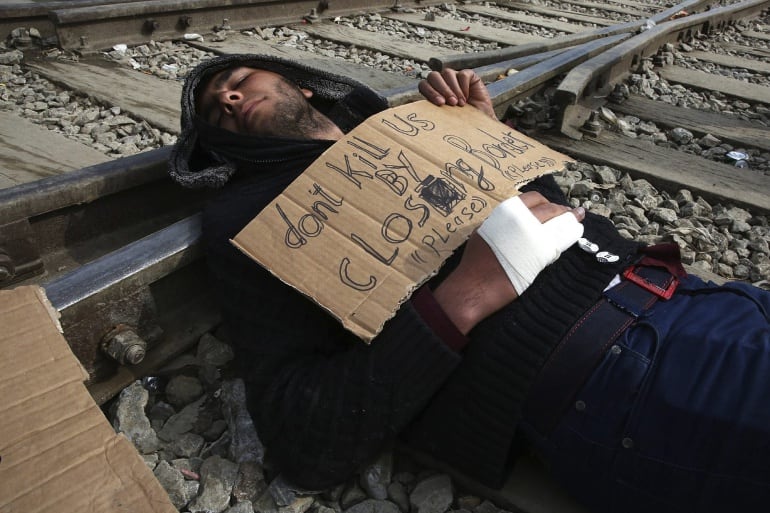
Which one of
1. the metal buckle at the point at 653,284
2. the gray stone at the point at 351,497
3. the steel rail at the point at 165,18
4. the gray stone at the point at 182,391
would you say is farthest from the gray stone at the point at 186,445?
the steel rail at the point at 165,18

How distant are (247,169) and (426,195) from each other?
0.71 metres

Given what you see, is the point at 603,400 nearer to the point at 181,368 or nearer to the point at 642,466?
the point at 642,466

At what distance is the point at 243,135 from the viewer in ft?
7.12

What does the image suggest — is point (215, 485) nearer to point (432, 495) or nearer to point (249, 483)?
point (249, 483)

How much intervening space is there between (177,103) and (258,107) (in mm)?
2288

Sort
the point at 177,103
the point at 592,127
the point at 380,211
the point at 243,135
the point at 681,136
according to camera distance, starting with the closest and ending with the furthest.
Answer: the point at 380,211
the point at 243,135
the point at 592,127
the point at 681,136
the point at 177,103

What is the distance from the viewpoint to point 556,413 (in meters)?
1.57

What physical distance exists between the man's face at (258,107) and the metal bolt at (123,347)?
876 mm

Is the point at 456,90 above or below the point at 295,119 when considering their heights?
above

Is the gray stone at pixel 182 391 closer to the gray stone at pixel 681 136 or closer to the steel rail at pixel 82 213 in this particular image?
the steel rail at pixel 82 213

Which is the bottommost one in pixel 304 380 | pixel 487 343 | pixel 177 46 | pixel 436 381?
pixel 177 46

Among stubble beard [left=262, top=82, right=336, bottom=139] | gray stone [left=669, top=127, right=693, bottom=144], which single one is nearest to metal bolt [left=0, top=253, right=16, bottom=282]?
stubble beard [left=262, top=82, right=336, bottom=139]

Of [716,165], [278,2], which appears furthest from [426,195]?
[278,2]

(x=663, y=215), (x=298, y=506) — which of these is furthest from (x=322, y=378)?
(x=663, y=215)
